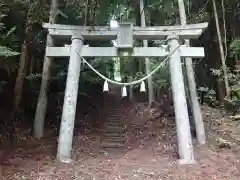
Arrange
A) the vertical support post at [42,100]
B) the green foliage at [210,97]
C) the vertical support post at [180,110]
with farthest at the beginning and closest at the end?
the green foliage at [210,97] < the vertical support post at [42,100] < the vertical support post at [180,110]

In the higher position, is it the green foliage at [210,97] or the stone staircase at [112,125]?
the green foliage at [210,97]

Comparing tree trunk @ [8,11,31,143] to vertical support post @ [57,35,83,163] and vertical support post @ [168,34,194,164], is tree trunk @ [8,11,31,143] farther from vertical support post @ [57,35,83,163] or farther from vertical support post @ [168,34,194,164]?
vertical support post @ [168,34,194,164]

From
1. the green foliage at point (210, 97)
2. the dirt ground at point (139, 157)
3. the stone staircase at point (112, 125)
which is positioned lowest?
the dirt ground at point (139, 157)

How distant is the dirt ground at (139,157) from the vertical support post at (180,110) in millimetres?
330

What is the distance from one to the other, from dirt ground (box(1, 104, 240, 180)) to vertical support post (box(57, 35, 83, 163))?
0.35m

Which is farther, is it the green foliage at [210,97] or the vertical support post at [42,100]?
the green foliage at [210,97]

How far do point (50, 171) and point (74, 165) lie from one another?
0.66 m

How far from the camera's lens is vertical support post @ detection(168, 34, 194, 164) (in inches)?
300

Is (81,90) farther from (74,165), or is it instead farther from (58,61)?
(74,165)

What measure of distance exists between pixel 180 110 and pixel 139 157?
5.42 feet

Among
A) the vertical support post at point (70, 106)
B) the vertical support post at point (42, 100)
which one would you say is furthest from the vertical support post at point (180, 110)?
the vertical support post at point (42, 100)

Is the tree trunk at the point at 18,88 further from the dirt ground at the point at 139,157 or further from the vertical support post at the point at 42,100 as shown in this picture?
the dirt ground at the point at 139,157

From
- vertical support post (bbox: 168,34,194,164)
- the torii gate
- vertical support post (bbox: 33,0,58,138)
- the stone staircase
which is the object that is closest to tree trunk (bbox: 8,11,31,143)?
vertical support post (bbox: 33,0,58,138)

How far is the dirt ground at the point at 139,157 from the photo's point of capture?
22.8 ft
